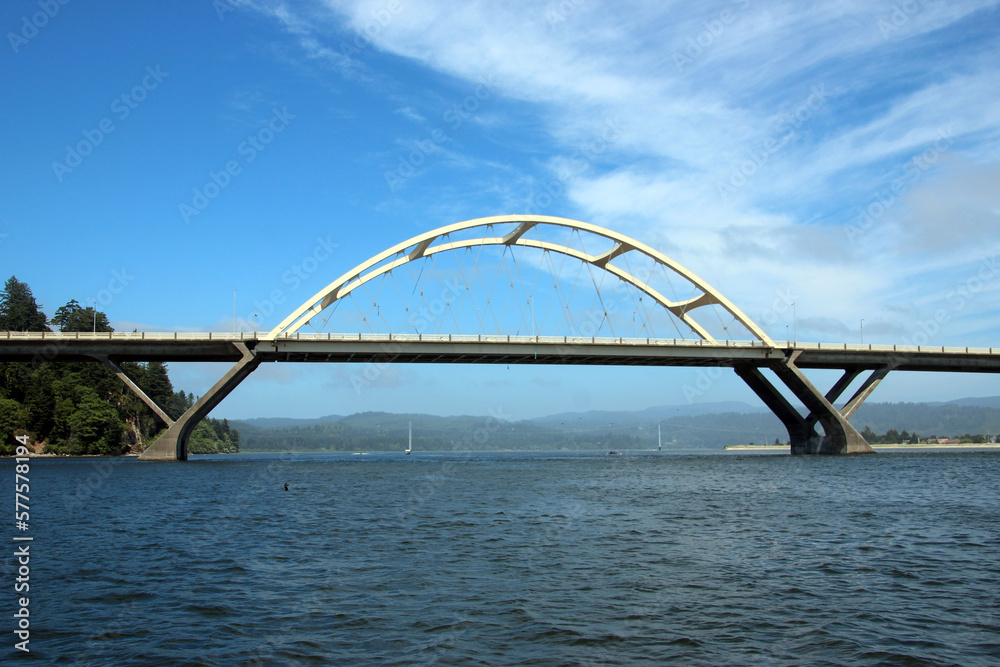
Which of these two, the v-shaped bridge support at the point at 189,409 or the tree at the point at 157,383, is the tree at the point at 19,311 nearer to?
the tree at the point at 157,383

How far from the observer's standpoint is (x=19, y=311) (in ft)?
414

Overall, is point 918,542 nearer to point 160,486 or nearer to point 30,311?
point 160,486

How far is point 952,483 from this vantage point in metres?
41.7

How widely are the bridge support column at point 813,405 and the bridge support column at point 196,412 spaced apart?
4992cm

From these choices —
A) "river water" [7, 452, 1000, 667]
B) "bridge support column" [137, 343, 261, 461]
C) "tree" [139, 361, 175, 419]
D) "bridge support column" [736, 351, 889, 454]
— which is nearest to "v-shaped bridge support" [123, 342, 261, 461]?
"bridge support column" [137, 343, 261, 461]

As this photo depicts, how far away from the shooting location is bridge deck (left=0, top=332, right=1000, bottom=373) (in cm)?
6438

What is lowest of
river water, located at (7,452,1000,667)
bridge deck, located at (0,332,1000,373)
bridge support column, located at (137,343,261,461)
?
river water, located at (7,452,1000,667)

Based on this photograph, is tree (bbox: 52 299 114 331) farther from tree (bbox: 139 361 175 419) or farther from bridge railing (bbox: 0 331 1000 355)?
bridge railing (bbox: 0 331 1000 355)

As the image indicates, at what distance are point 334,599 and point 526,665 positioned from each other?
5.08 metres

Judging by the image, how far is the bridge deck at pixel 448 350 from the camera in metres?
64.4

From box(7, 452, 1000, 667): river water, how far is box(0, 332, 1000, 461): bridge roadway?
3601 centimetres

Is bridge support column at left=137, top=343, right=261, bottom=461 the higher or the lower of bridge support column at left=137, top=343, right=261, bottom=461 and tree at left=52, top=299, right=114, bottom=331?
the lower

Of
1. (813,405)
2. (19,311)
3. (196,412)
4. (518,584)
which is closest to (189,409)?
(196,412)

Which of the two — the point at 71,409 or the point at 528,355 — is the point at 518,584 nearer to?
the point at 528,355
